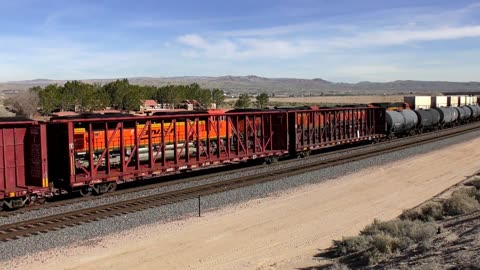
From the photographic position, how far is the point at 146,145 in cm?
2448

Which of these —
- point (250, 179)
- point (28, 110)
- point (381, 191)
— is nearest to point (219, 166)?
point (250, 179)

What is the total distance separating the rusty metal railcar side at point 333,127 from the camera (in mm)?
34656

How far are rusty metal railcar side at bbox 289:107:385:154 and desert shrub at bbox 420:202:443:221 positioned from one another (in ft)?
51.9

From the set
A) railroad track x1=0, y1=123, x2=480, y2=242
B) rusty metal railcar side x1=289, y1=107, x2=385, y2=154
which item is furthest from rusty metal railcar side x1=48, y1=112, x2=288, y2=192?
rusty metal railcar side x1=289, y1=107, x2=385, y2=154

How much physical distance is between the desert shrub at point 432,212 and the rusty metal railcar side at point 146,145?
40.3 feet

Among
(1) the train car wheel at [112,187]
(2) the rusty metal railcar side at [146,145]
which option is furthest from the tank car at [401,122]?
(1) the train car wheel at [112,187]

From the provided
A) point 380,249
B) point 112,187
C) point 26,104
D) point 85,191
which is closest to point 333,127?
point 112,187

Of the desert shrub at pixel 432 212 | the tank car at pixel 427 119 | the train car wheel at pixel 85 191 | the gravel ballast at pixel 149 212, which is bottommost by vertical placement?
the gravel ballast at pixel 149 212

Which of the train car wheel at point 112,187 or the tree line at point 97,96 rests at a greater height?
the tree line at point 97,96

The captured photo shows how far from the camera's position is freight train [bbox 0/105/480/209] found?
19203 mm

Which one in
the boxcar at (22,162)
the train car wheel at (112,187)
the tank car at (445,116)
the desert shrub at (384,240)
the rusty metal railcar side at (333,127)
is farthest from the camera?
the tank car at (445,116)

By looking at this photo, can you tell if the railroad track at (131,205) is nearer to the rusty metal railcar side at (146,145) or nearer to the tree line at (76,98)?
the rusty metal railcar side at (146,145)

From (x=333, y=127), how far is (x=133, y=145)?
65.7 feet

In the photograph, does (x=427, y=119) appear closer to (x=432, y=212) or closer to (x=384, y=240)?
(x=432, y=212)
